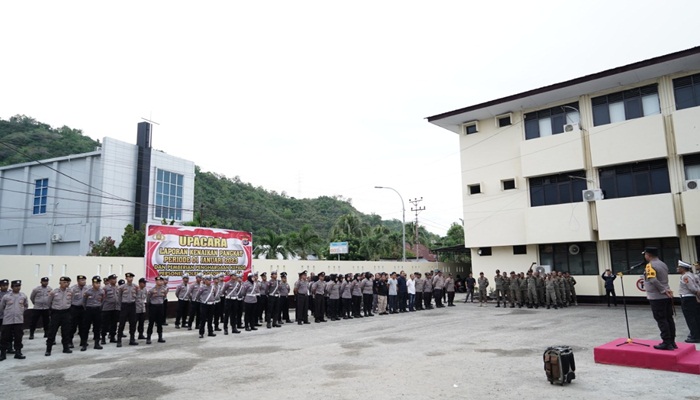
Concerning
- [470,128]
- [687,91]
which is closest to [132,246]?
[470,128]

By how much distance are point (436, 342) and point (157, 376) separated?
5890mm

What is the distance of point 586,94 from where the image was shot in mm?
20875

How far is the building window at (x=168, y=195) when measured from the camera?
35.7 metres

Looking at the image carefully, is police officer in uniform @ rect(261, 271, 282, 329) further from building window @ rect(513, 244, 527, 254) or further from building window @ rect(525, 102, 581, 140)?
building window @ rect(525, 102, 581, 140)

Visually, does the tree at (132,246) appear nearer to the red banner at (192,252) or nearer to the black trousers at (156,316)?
the red banner at (192,252)

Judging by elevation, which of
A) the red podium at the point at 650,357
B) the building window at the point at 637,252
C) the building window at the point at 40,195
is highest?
the building window at the point at 40,195

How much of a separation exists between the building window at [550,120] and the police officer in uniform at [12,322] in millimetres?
21796

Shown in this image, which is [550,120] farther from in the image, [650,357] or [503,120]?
[650,357]

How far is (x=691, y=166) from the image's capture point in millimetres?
18156

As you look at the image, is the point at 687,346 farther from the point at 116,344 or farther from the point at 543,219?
the point at 543,219

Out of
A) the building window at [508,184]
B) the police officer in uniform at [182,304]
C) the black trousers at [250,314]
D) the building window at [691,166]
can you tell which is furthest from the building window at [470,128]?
the police officer in uniform at [182,304]

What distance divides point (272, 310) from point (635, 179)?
16.5 metres

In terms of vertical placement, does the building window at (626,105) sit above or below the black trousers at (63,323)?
above

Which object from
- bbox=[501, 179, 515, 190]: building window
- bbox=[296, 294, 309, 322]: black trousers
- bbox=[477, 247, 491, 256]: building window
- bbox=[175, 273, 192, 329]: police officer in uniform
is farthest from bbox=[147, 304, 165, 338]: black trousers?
bbox=[501, 179, 515, 190]: building window
